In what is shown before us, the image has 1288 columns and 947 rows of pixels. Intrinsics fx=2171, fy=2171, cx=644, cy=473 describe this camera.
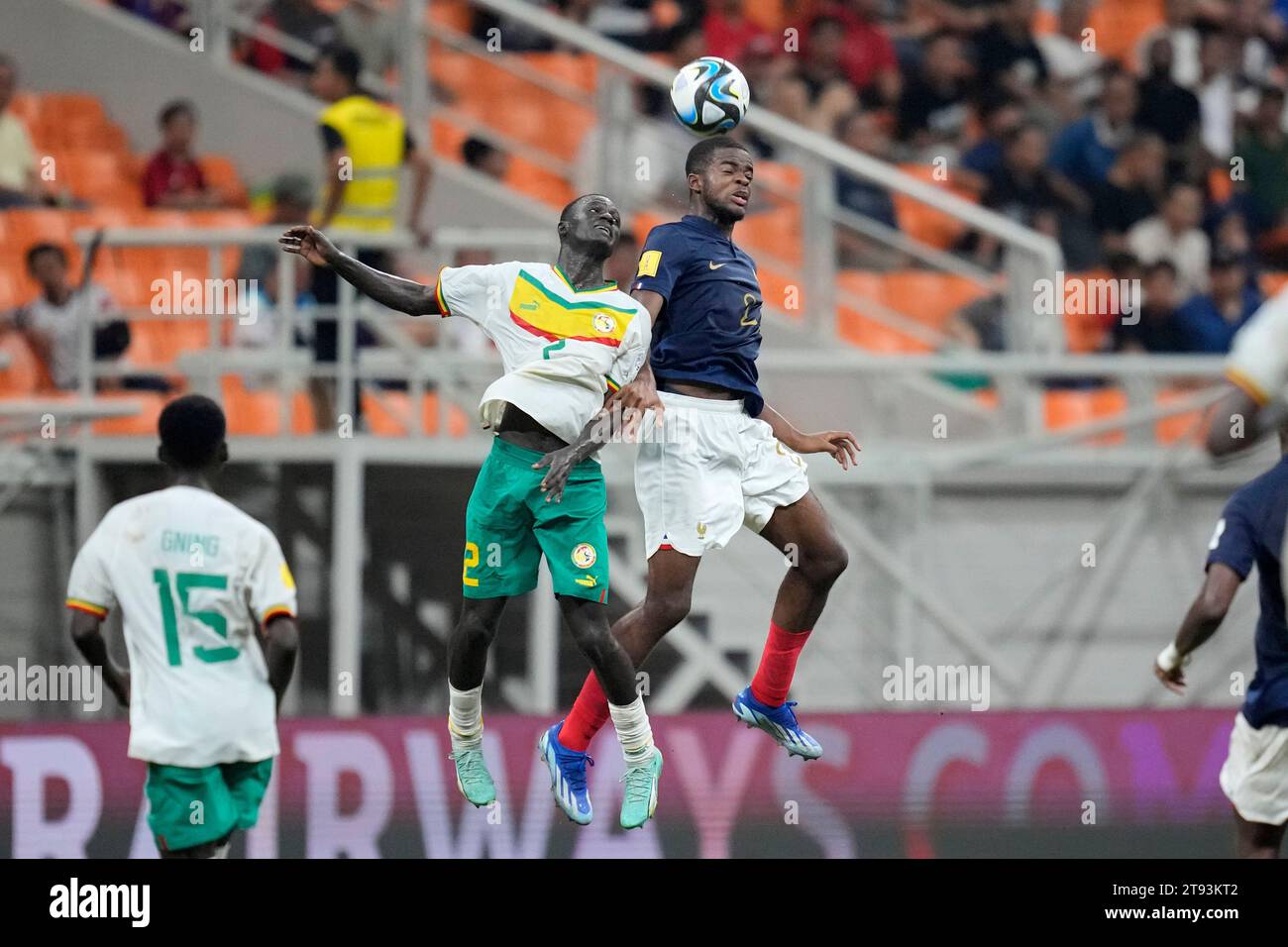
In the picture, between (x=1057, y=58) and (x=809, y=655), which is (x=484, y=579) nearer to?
(x=809, y=655)

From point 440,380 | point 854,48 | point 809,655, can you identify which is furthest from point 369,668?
point 854,48

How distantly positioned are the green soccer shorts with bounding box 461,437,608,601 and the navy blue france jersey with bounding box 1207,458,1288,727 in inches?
91.2

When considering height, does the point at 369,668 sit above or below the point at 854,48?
below

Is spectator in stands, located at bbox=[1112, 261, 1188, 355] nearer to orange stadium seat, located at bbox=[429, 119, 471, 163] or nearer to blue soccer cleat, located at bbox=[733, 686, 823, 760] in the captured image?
orange stadium seat, located at bbox=[429, 119, 471, 163]

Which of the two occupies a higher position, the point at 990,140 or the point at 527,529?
the point at 990,140

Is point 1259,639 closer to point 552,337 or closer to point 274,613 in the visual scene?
point 552,337

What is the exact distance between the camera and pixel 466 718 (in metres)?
8.06

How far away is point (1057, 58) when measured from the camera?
16.7 m

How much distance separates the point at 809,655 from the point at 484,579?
470 centimetres

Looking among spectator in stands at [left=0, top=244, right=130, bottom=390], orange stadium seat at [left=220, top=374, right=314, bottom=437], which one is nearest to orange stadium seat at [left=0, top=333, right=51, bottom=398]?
spectator in stands at [left=0, top=244, right=130, bottom=390]

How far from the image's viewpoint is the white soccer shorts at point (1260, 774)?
26.2 feet

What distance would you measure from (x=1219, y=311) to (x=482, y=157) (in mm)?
4939

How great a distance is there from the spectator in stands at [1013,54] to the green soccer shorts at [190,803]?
10.4 meters

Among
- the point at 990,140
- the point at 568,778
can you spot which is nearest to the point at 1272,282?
→ the point at 990,140
